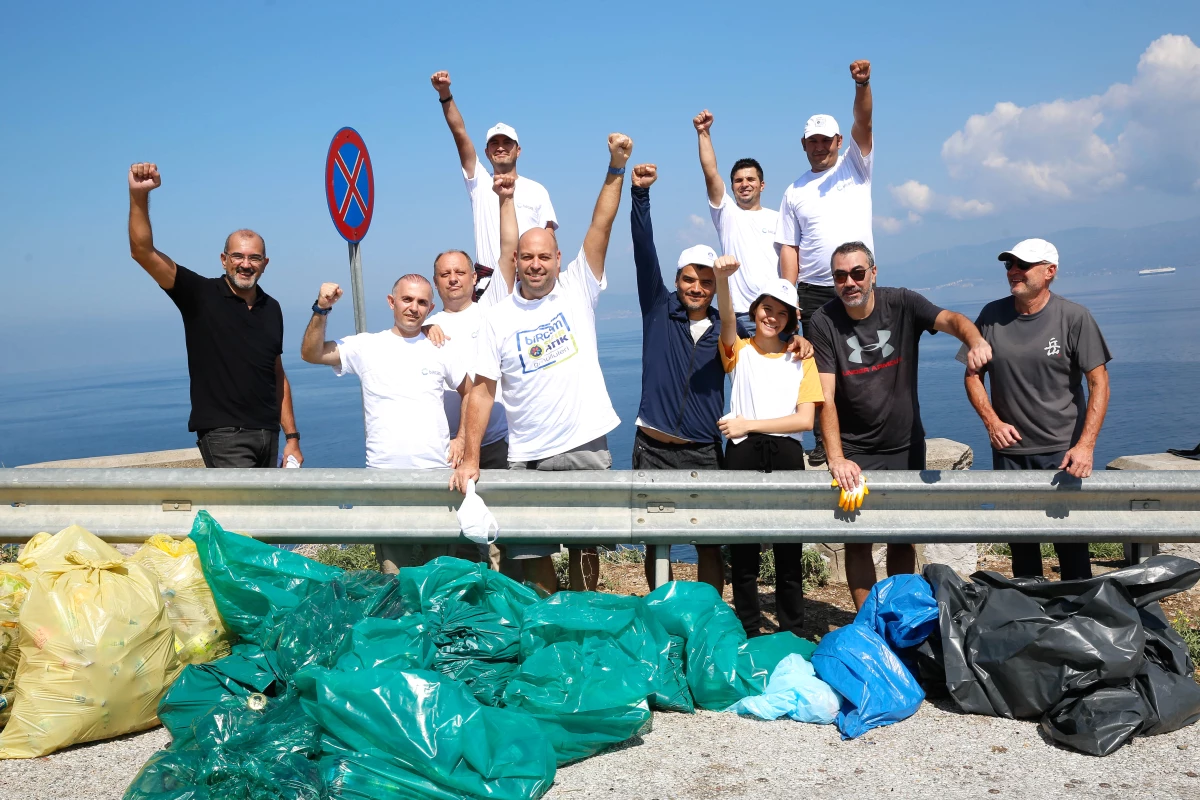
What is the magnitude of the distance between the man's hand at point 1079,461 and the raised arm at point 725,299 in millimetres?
1638

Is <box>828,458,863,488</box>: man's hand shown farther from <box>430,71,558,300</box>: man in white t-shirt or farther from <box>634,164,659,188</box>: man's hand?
<box>430,71,558,300</box>: man in white t-shirt

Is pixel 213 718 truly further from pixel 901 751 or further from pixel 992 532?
pixel 992 532

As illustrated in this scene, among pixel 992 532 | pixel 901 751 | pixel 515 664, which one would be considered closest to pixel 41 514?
pixel 515 664

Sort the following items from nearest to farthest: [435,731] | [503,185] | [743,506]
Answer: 1. [435,731]
2. [743,506]
3. [503,185]

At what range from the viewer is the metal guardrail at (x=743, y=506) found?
429 cm

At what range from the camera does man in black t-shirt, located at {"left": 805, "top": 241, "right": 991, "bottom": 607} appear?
15.2 ft

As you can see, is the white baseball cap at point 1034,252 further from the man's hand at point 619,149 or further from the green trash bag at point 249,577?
the green trash bag at point 249,577

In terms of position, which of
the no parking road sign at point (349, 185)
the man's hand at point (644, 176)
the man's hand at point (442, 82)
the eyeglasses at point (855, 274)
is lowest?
the eyeglasses at point (855, 274)

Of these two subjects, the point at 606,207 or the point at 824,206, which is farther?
the point at 824,206

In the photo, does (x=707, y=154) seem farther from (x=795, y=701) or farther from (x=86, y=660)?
(x=86, y=660)

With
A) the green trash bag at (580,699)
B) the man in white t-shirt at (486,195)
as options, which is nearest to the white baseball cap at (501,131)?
the man in white t-shirt at (486,195)

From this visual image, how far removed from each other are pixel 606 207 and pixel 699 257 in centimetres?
57

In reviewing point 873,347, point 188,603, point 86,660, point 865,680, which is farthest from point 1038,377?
point 86,660

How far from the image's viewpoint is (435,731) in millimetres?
3082
